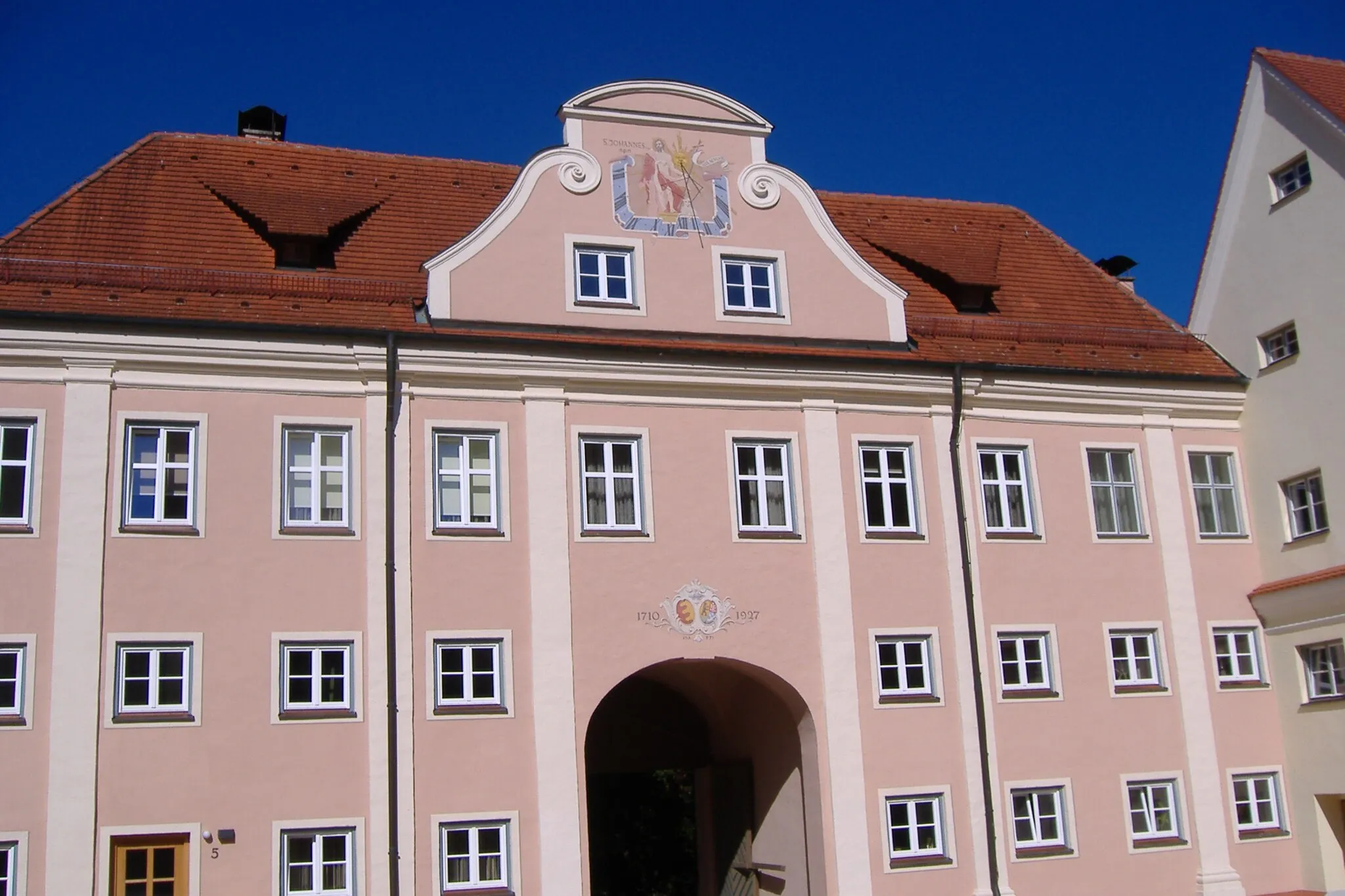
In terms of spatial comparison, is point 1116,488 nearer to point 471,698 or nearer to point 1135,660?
point 1135,660

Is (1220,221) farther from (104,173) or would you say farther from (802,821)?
(104,173)

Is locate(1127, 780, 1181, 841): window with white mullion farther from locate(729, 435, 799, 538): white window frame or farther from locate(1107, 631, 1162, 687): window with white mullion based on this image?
locate(729, 435, 799, 538): white window frame

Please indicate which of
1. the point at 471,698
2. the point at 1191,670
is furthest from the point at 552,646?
the point at 1191,670

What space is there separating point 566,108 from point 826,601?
8479 millimetres

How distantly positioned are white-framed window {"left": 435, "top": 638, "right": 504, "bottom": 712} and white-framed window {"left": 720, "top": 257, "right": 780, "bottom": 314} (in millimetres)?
6604

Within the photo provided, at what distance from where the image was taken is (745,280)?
23.8m

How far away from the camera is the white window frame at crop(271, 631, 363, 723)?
19.7 metres

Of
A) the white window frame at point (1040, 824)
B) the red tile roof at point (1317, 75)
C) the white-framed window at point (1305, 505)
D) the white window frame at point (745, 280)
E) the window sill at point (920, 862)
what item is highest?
the red tile roof at point (1317, 75)

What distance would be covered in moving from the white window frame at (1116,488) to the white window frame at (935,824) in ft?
16.5

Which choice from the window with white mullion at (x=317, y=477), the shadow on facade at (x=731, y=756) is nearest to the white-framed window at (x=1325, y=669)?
the shadow on facade at (x=731, y=756)

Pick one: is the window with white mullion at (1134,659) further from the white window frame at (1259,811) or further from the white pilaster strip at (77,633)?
the white pilaster strip at (77,633)

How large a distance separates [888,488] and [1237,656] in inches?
254

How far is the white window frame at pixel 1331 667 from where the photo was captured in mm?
23250

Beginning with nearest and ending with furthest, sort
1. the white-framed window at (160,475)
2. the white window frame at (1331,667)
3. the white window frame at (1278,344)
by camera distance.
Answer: the white-framed window at (160,475) < the white window frame at (1331,667) < the white window frame at (1278,344)
